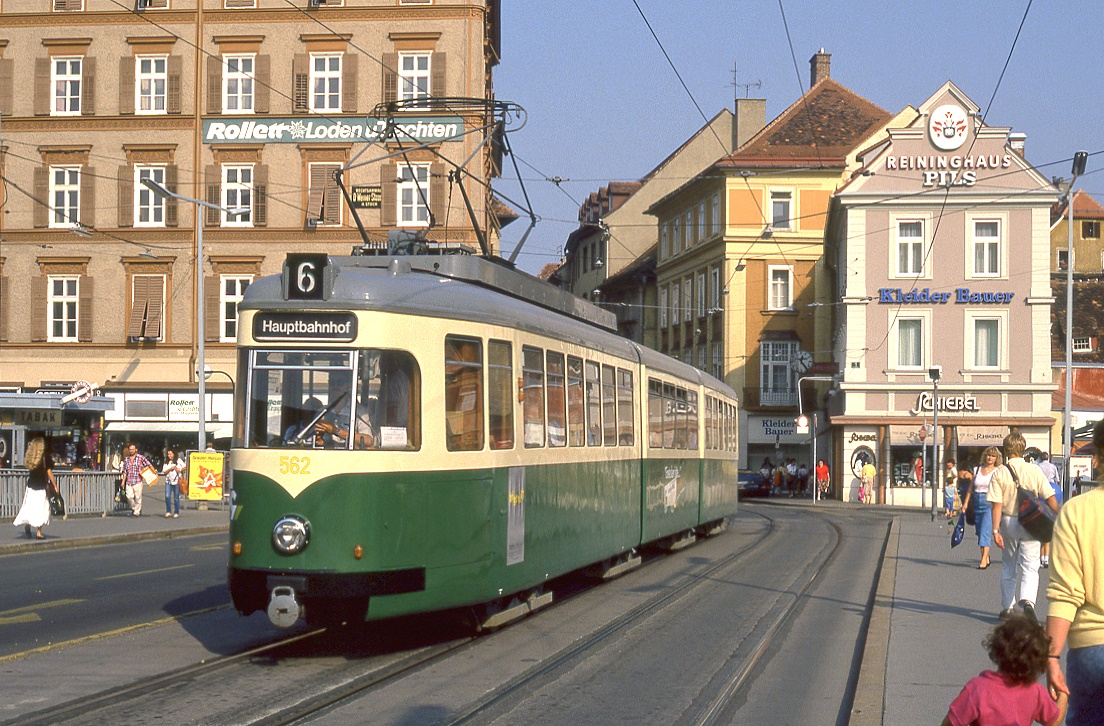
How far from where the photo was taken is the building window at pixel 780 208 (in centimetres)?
6122

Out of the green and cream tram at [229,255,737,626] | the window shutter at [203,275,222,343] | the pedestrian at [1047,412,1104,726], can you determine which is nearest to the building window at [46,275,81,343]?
the window shutter at [203,275,222,343]

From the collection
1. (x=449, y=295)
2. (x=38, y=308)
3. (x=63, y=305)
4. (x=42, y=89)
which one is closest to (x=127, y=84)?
(x=42, y=89)

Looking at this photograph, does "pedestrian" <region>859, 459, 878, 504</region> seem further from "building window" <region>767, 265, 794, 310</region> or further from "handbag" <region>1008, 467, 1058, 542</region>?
"handbag" <region>1008, 467, 1058, 542</region>

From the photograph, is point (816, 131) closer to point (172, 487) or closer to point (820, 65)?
point (820, 65)

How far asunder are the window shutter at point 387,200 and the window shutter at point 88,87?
10.0 m

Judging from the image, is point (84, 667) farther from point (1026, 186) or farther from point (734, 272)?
point (734, 272)

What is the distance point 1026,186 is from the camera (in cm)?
4900

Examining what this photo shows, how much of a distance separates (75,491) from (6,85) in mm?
22510

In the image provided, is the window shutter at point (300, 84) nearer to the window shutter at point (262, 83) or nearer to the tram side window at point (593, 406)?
the window shutter at point (262, 83)

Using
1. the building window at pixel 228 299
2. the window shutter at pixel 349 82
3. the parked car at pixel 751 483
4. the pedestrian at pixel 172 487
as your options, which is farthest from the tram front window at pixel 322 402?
the parked car at pixel 751 483

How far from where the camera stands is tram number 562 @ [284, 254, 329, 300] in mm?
10578

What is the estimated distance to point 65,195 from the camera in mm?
48438

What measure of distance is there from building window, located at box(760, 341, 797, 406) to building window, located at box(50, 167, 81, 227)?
28174 mm

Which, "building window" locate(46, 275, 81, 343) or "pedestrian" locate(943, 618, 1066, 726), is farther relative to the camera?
"building window" locate(46, 275, 81, 343)
